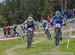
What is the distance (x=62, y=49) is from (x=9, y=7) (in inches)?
2273

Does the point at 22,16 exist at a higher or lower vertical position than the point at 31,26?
lower

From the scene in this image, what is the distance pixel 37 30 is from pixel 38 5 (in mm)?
32169

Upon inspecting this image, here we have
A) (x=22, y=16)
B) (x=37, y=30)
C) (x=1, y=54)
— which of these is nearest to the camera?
(x=1, y=54)

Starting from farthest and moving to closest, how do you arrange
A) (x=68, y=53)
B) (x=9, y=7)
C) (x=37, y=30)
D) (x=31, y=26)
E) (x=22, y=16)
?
(x=9, y=7) → (x=22, y=16) → (x=37, y=30) → (x=31, y=26) → (x=68, y=53)

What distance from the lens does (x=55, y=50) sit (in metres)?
18.8

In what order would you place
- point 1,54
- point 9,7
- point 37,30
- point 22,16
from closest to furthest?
point 1,54 < point 37,30 < point 22,16 < point 9,7

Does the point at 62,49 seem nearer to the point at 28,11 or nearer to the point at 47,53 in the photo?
the point at 47,53

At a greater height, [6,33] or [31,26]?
[31,26]

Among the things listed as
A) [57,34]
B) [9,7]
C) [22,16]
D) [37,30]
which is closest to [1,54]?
[57,34]

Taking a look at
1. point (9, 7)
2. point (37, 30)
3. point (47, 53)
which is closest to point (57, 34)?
point (47, 53)

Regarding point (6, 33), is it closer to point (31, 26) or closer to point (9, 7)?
point (31, 26)

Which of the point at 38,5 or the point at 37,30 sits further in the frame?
the point at 38,5

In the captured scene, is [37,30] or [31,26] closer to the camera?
[31,26]

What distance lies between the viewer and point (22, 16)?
67.6m
